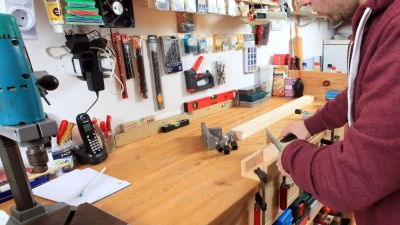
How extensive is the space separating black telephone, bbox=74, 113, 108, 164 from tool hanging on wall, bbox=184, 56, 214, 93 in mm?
607

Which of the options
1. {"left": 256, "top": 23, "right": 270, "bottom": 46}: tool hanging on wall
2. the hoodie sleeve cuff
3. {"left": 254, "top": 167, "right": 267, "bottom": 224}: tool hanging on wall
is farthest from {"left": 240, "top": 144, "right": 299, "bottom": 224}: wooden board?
{"left": 256, "top": 23, "right": 270, "bottom": 46}: tool hanging on wall

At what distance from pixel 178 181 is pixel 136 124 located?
1.61 ft

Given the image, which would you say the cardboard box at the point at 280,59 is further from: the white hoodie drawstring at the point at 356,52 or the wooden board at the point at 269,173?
the white hoodie drawstring at the point at 356,52

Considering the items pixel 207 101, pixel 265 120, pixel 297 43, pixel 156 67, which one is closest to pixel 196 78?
pixel 207 101

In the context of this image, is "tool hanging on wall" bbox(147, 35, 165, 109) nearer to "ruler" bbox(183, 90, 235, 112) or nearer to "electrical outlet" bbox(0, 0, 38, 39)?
"ruler" bbox(183, 90, 235, 112)

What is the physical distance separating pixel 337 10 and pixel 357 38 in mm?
163

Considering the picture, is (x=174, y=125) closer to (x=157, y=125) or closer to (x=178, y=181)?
(x=157, y=125)

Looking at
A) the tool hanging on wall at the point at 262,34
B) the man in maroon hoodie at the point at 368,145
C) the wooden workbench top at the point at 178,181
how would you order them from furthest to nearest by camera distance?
1. the tool hanging on wall at the point at 262,34
2. the wooden workbench top at the point at 178,181
3. the man in maroon hoodie at the point at 368,145

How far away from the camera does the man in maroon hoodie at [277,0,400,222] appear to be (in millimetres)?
457

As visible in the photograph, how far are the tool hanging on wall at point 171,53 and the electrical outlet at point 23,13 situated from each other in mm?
554

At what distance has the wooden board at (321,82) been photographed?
1.78 meters

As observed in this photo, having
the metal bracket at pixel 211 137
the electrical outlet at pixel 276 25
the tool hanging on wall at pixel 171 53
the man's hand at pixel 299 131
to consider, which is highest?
the electrical outlet at pixel 276 25

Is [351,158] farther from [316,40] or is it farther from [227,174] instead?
[316,40]

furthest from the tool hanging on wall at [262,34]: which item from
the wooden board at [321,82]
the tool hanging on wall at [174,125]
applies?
the tool hanging on wall at [174,125]
